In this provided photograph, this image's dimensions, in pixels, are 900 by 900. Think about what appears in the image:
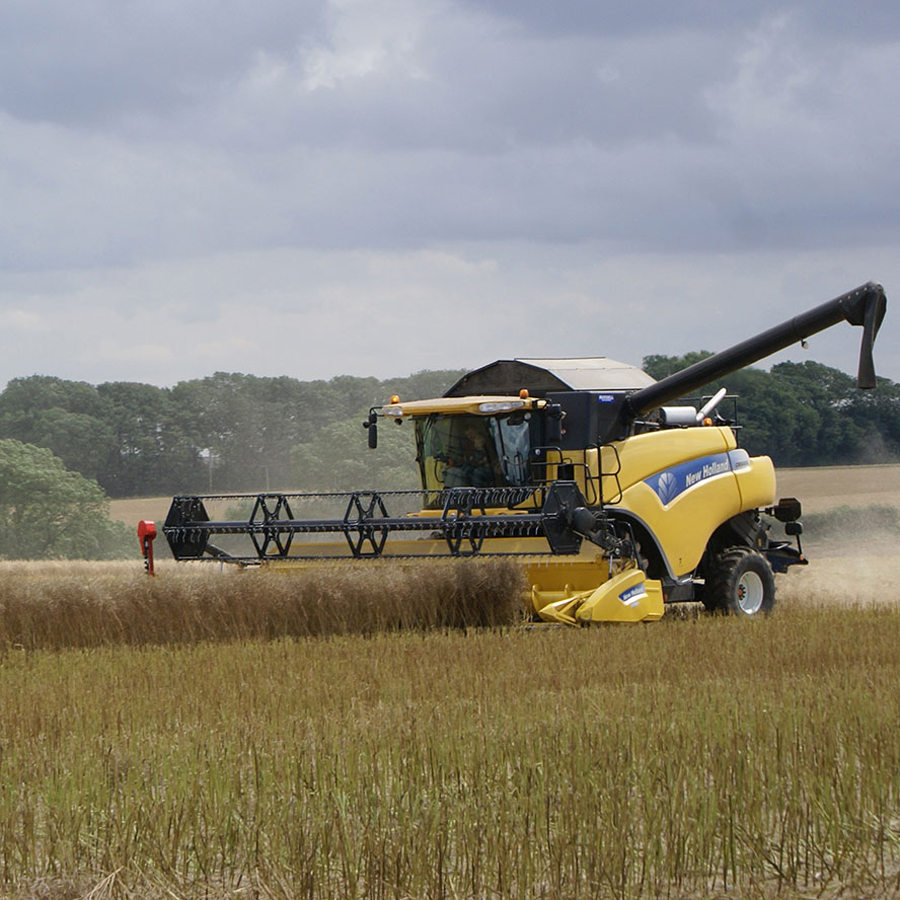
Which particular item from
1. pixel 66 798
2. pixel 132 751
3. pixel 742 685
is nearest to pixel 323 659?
pixel 742 685

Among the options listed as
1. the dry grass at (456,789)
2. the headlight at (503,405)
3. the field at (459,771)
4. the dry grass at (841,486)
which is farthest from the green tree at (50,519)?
the dry grass at (456,789)

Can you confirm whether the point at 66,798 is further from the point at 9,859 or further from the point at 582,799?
the point at 582,799

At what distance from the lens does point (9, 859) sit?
412 cm

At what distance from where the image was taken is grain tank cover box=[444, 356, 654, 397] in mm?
12547

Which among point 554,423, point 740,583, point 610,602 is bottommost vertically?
point 740,583

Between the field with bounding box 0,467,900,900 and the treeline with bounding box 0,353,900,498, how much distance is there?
93.6 feet

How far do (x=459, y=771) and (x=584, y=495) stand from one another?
6711 millimetres

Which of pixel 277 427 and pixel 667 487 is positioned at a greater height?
pixel 277 427

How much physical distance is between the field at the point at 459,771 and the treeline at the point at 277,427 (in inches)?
1123

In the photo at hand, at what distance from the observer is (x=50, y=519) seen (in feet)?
138

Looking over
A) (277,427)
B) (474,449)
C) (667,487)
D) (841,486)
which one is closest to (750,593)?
(667,487)

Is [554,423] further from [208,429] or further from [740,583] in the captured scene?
[208,429]

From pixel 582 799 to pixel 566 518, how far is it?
20.6 ft

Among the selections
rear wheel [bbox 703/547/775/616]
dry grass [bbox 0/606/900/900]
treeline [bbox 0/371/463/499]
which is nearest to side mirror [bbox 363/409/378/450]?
rear wheel [bbox 703/547/775/616]
